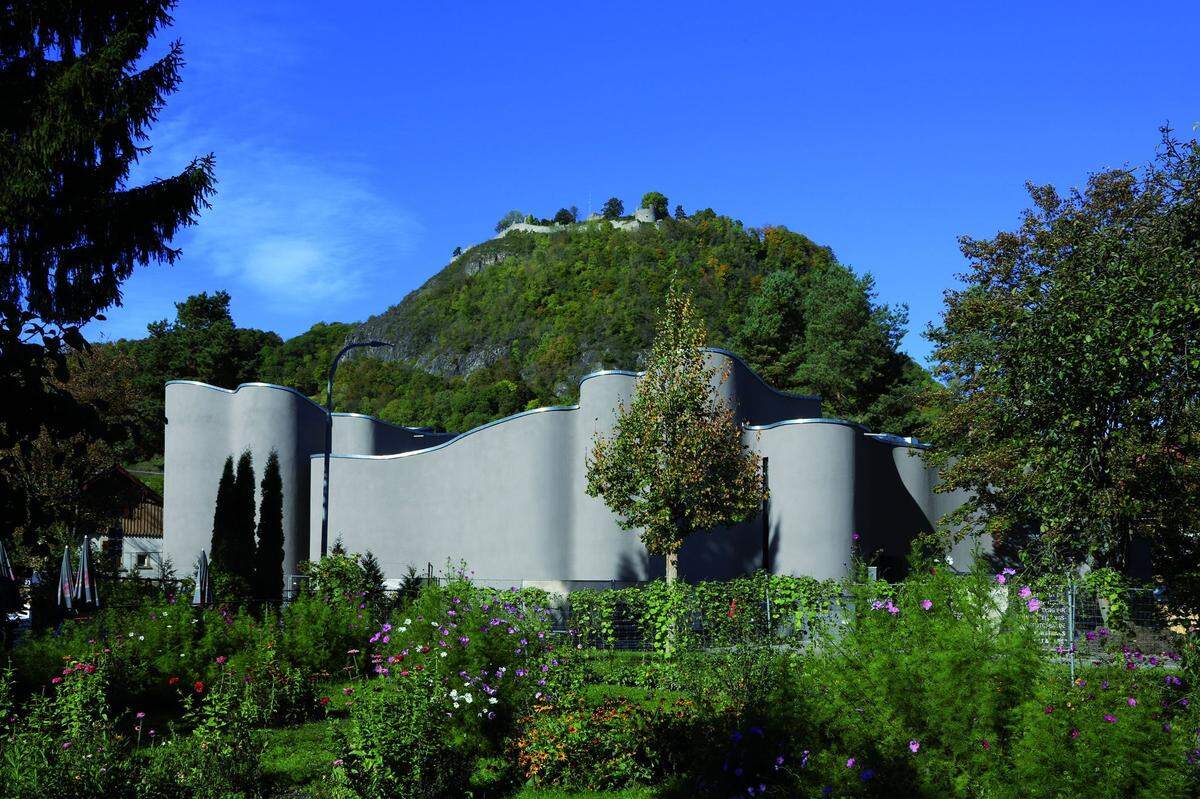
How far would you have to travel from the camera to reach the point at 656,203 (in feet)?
482

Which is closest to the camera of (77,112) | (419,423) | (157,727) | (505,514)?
(77,112)

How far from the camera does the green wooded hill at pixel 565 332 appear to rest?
62.4 metres

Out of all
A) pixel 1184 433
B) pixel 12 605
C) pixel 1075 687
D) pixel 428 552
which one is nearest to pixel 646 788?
pixel 1075 687

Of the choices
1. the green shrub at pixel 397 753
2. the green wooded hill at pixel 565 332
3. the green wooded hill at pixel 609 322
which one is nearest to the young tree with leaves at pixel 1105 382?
Answer: the green shrub at pixel 397 753

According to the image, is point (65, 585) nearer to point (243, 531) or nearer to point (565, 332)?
point (243, 531)

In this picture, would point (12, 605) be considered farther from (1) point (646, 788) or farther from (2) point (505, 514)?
(2) point (505, 514)

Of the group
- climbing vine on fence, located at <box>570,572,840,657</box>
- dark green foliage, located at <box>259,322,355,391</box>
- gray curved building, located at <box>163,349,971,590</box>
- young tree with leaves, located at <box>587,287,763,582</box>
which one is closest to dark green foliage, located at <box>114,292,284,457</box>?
dark green foliage, located at <box>259,322,355,391</box>

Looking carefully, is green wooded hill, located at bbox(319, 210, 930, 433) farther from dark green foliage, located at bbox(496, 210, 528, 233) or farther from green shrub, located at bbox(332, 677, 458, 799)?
green shrub, located at bbox(332, 677, 458, 799)

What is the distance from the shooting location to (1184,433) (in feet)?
45.0

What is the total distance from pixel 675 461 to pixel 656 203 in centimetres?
12410

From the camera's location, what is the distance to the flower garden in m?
7.12

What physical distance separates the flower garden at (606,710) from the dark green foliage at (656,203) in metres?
135

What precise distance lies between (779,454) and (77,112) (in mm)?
27606

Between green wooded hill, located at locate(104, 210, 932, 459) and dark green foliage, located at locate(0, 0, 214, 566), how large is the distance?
4380cm
